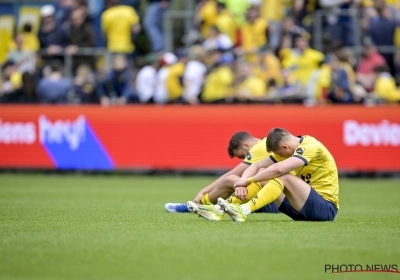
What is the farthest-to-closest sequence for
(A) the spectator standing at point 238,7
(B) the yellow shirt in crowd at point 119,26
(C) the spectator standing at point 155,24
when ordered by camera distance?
(A) the spectator standing at point 238,7 < (C) the spectator standing at point 155,24 < (B) the yellow shirt in crowd at point 119,26

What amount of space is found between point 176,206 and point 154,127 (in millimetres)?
9637

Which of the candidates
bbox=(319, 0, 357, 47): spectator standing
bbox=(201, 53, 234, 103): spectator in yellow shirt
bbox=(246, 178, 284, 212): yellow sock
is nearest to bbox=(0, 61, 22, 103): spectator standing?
bbox=(201, 53, 234, 103): spectator in yellow shirt

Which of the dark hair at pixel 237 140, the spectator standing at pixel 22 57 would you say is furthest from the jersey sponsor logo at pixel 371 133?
the dark hair at pixel 237 140

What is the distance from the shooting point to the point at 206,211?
36.7 ft

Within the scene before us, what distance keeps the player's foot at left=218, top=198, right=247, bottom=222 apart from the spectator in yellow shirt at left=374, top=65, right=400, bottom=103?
12.4 m

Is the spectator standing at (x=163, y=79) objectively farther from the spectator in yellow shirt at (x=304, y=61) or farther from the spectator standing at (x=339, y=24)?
the spectator standing at (x=339, y=24)

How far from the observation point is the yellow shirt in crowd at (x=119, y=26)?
2441 cm

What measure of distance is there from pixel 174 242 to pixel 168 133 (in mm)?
13565

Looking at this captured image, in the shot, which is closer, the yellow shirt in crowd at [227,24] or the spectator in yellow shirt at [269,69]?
the spectator in yellow shirt at [269,69]

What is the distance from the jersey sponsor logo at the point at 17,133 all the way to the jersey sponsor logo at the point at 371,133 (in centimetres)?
842

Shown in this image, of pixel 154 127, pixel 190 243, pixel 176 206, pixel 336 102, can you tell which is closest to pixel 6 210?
pixel 176 206

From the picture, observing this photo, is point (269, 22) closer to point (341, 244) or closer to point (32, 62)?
point (32, 62)

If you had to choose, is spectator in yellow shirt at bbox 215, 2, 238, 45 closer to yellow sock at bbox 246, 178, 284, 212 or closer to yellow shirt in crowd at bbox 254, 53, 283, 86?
yellow shirt in crowd at bbox 254, 53, 283, 86

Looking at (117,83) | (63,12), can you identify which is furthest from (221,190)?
(63,12)
